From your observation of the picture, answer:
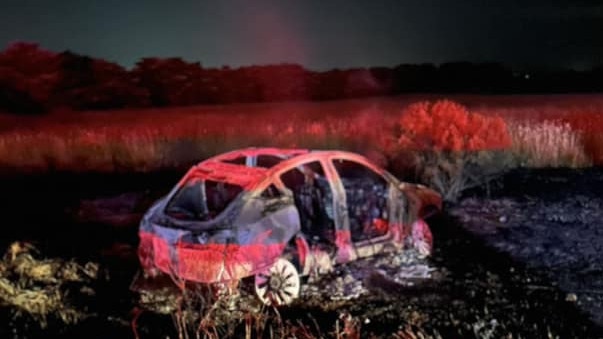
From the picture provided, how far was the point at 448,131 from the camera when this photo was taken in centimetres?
1805

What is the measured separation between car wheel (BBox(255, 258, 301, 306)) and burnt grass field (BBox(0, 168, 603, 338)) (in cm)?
16

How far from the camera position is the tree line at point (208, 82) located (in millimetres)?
44531

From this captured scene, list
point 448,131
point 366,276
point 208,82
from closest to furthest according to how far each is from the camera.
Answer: point 366,276 < point 448,131 < point 208,82

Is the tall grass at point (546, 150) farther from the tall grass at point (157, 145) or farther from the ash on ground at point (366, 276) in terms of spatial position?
the ash on ground at point (366, 276)

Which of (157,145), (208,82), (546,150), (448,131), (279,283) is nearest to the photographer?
(279,283)

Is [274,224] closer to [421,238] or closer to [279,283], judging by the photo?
[279,283]

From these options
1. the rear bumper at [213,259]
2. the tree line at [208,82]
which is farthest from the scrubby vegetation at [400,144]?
the tree line at [208,82]

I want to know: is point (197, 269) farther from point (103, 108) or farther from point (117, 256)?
point (103, 108)

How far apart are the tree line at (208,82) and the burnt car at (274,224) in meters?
34.9

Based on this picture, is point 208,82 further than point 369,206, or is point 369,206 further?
point 208,82

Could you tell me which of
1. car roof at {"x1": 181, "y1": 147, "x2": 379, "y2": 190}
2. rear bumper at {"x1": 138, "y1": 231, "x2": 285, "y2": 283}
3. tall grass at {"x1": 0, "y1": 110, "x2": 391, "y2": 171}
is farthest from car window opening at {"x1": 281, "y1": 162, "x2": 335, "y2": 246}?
tall grass at {"x1": 0, "y1": 110, "x2": 391, "y2": 171}

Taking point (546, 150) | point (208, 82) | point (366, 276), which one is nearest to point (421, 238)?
point (366, 276)

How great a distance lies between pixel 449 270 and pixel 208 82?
4298 centimetres

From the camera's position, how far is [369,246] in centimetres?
1059
